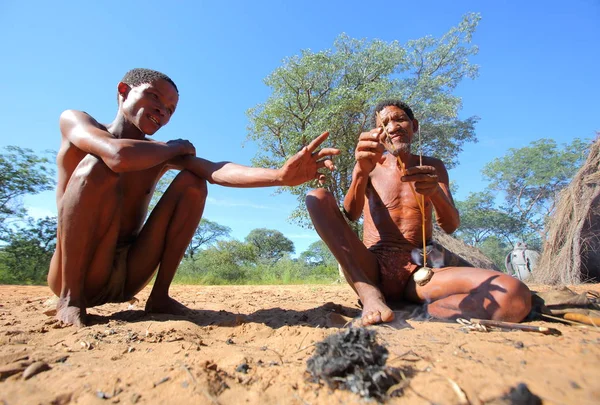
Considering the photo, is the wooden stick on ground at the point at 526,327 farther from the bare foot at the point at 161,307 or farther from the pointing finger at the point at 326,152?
the bare foot at the point at 161,307

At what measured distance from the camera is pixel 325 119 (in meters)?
10.3

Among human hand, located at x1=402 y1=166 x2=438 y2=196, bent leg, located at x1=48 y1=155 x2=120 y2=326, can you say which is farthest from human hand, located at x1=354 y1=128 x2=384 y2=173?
bent leg, located at x1=48 y1=155 x2=120 y2=326

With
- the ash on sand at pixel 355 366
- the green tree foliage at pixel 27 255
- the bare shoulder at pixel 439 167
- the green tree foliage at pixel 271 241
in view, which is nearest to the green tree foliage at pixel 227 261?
the green tree foliage at pixel 27 255

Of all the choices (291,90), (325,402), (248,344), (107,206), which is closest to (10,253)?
(291,90)

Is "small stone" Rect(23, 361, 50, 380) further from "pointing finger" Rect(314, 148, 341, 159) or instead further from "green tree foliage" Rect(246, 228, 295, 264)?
"green tree foliage" Rect(246, 228, 295, 264)

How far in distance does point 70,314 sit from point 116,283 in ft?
1.27

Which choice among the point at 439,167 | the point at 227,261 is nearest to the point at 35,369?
the point at 439,167

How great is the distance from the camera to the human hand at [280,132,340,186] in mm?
1795

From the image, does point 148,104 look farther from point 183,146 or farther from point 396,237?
point 396,237

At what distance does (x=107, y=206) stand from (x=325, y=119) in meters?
9.13

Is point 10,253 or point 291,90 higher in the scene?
point 291,90

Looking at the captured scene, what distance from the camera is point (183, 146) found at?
2215 millimetres

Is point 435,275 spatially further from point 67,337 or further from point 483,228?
point 483,228

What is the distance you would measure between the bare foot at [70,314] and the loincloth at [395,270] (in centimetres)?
194
